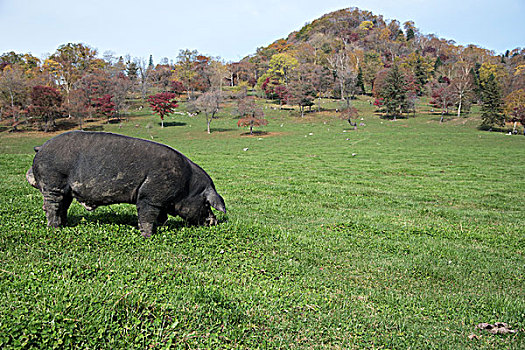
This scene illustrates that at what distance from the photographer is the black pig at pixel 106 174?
20.9ft

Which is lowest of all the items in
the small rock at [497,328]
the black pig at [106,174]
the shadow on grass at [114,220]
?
the small rock at [497,328]

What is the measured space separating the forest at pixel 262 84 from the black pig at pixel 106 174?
5398 centimetres

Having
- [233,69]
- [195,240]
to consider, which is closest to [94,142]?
[195,240]

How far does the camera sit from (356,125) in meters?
66.4

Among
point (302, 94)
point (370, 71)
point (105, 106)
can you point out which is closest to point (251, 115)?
point (302, 94)

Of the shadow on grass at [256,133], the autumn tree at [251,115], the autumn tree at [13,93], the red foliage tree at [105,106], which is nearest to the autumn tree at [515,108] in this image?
the autumn tree at [251,115]

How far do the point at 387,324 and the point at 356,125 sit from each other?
6530cm

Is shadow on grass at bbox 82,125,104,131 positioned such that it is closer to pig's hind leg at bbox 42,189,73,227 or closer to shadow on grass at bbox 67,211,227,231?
shadow on grass at bbox 67,211,227,231

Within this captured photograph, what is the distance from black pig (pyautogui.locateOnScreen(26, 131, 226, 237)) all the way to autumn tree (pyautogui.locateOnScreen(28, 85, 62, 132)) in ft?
223

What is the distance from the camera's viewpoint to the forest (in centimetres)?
6431

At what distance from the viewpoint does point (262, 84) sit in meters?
106

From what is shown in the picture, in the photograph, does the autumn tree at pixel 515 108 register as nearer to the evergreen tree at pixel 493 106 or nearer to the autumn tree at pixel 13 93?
the evergreen tree at pixel 493 106

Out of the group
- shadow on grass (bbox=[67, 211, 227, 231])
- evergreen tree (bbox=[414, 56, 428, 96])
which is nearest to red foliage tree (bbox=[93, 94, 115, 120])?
shadow on grass (bbox=[67, 211, 227, 231])

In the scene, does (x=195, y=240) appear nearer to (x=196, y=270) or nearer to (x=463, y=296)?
(x=196, y=270)
